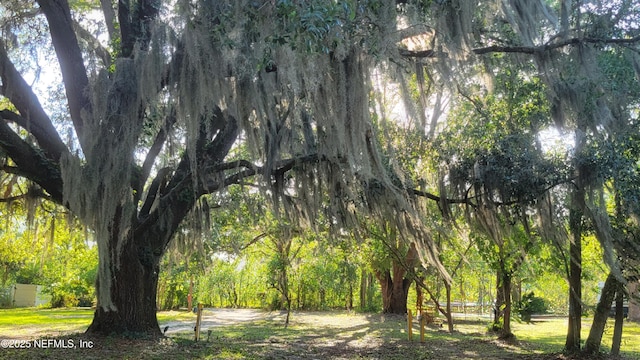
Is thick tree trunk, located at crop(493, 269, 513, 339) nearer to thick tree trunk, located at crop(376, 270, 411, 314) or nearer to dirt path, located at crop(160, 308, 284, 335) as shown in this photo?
dirt path, located at crop(160, 308, 284, 335)

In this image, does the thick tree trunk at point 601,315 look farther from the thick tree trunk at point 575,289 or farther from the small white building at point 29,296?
the small white building at point 29,296

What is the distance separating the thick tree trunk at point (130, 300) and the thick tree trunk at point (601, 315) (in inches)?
244

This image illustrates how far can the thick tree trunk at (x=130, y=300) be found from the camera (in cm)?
673

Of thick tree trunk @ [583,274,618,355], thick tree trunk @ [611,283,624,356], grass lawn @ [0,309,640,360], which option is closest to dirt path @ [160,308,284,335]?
grass lawn @ [0,309,640,360]

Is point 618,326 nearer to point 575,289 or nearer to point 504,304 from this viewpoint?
point 575,289

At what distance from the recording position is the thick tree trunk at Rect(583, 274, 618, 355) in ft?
22.6

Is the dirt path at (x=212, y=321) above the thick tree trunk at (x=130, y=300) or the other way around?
the other way around

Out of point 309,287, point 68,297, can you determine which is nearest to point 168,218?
point 309,287

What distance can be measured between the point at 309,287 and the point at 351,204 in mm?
16030

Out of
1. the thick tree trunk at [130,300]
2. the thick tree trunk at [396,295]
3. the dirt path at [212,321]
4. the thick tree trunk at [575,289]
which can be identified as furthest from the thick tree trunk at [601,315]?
the thick tree trunk at [396,295]

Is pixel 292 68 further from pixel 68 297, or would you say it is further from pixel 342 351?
pixel 68 297

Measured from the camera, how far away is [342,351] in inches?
306

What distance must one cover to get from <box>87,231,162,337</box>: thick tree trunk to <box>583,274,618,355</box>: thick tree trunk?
6.20 metres

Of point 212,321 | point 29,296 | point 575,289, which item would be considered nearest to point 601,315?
point 575,289
